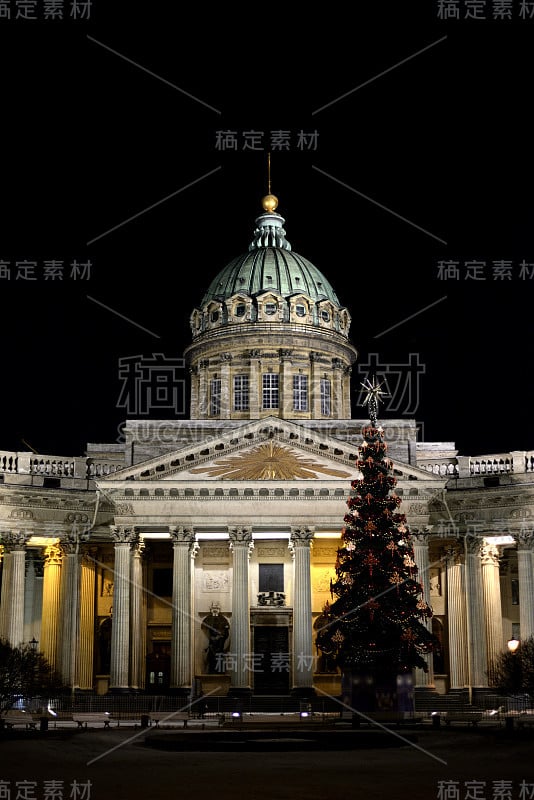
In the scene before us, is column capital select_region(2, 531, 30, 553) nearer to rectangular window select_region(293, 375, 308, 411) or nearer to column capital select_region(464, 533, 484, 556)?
rectangular window select_region(293, 375, 308, 411)

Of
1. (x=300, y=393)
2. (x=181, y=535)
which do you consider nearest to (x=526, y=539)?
(x=181, y=535)

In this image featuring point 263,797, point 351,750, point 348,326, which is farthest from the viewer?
point 348,326

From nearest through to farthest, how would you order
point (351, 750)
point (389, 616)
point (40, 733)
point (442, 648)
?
1. point (351, 750)
2. point (40, 733)
3. point (389, 616)
4. point (442, 648)

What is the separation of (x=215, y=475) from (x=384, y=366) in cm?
2486

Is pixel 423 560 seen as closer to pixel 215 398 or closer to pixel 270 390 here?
pixel 270 390

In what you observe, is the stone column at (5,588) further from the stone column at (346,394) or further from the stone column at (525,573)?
the stone column at (525,573)

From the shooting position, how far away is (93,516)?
62.0m

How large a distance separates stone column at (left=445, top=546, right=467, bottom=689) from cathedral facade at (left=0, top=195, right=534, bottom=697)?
87 millimetres

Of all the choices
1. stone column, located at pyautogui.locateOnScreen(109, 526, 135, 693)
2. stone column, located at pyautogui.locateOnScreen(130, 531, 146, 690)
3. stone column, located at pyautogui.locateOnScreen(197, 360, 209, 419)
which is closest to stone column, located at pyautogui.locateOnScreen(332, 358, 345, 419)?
stone column, located at pyautogui.locateOnScreen(197, 360, 209, 419)

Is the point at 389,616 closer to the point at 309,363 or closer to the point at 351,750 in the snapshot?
the point at 351,750

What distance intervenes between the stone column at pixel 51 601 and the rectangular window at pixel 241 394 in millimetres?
19265

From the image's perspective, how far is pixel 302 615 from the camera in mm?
57812

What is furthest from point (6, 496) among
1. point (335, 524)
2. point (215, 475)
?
point (335, 524)

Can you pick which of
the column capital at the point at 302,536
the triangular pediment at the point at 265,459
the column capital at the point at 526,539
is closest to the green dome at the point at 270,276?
the triangular pediment at the point at 265,459
